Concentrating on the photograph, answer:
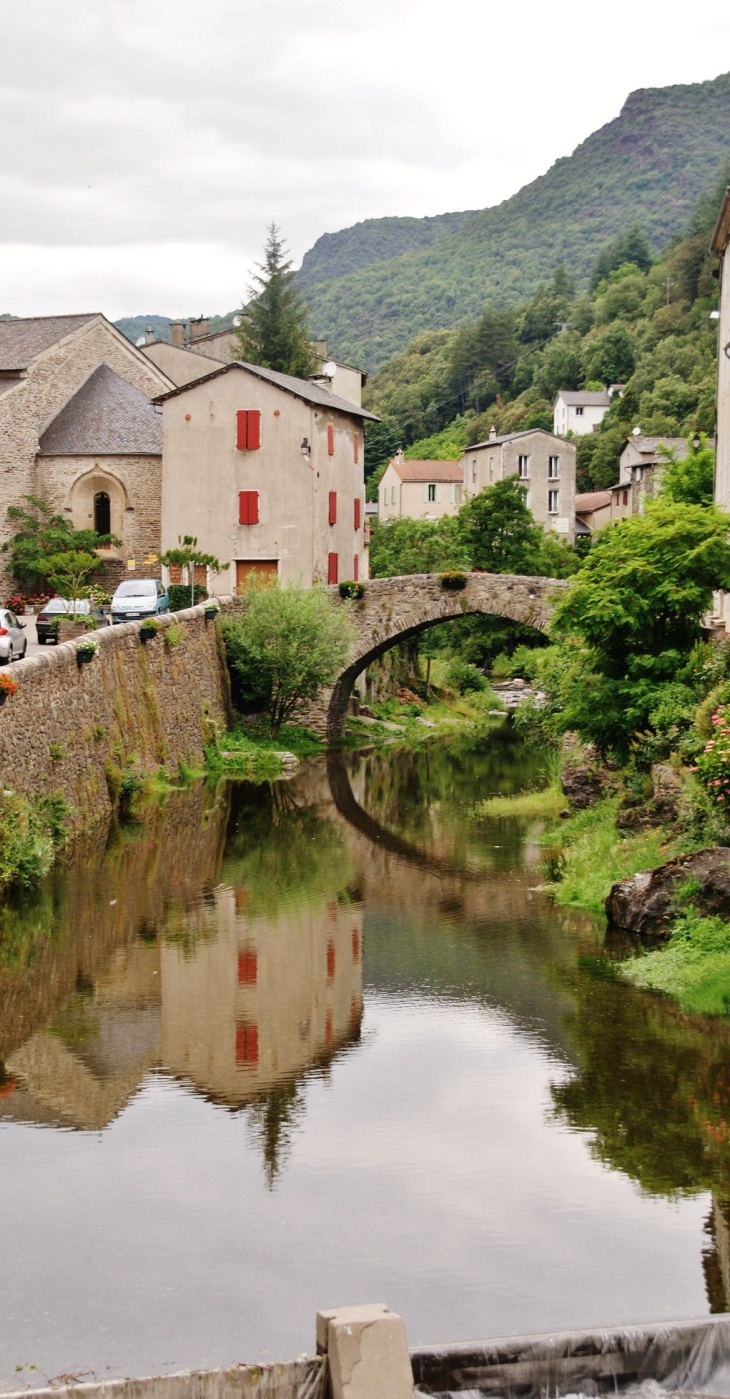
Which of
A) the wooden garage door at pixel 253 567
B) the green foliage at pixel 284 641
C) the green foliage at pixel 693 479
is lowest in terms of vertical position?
the green foliage at pixel 284 641

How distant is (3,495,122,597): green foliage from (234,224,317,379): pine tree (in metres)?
16.2

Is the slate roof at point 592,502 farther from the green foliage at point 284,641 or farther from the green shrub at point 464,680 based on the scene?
the green foliage at point 284,641

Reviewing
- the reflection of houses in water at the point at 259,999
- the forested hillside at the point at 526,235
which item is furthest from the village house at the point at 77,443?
the forested hillside at the point at 526,235

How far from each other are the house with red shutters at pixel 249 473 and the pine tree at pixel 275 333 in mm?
19227

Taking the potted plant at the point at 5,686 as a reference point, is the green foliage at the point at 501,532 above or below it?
above

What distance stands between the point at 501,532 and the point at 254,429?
13589 millimetres

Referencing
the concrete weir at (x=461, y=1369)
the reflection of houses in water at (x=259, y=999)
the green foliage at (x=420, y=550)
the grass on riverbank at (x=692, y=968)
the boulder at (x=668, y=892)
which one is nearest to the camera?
the concrete weir at (x=461, y=1369)

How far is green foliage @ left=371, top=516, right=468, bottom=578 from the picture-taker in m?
50.0

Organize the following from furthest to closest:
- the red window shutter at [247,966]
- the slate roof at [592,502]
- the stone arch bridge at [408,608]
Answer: the slate roof at [592,502] < the stone arch bridge at [408,608] < the red window shutter at [247,966]

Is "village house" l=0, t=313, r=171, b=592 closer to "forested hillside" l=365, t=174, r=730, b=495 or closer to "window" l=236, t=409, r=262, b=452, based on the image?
"window" l=236, t=409, r=262, b=452

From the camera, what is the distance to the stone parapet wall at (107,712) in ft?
65.2

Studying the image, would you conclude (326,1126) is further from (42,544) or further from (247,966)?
(42,544)

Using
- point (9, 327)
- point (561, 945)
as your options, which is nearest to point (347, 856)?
point (561, 945)

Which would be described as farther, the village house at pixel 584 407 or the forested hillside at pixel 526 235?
the forested hillside at pixel 526 235
